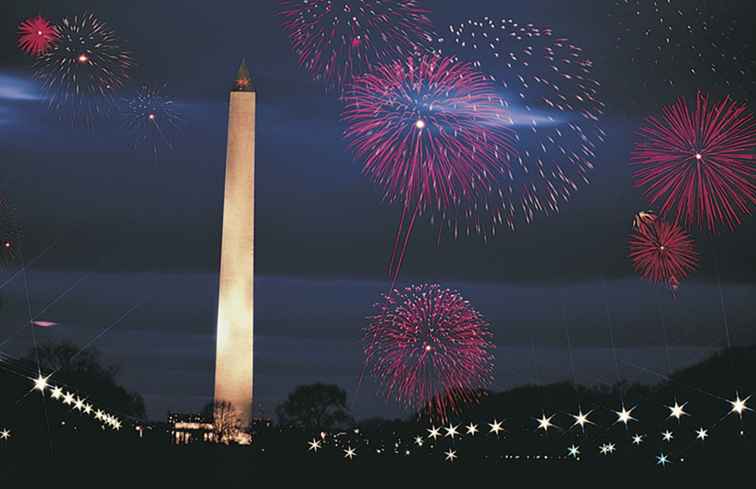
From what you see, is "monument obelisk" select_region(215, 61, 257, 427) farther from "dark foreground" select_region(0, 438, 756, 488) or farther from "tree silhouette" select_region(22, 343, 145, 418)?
"tree silhouette" select_region(22, 343, 145, 418)

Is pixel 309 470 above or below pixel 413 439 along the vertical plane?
below

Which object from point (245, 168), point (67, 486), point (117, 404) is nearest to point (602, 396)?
point (117, 404)

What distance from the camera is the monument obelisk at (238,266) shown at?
71.6 meters

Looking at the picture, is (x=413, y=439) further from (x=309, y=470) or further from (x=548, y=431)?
(x=309, y=470)

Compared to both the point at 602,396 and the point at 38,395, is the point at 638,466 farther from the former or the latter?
the point at 602,396

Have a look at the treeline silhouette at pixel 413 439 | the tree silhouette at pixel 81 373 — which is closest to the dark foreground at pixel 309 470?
the treeline silhouette at pixel 413 439

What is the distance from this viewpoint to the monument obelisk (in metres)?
71.6

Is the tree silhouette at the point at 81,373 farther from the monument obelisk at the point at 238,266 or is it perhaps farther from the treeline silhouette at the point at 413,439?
the monument obelisk at the point at 238,266

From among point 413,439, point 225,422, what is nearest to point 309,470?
point 225,422

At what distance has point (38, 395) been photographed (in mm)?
78562

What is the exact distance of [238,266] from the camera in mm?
72438

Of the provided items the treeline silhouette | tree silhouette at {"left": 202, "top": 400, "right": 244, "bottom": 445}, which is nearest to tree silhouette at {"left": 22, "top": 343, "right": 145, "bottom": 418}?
the treeline silhouette

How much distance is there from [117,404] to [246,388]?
43891mm

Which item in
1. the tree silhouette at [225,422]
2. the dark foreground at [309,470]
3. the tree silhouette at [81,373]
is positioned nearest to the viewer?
the dark foreground at [309,470]
